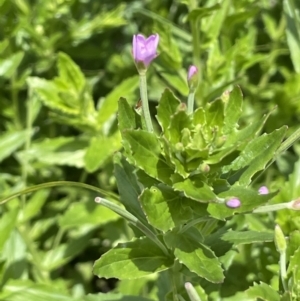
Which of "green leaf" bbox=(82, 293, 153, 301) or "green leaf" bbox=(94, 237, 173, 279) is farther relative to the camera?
"green leaf" bbox=(82, 293, 153, 301)

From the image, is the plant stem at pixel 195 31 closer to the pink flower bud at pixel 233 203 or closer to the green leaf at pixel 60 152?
the green leaf at pixel 60 152

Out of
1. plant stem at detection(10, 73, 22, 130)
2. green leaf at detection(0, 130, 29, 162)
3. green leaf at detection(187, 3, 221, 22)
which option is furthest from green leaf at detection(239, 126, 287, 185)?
plant stem at detection(10, 73, 22, 130)

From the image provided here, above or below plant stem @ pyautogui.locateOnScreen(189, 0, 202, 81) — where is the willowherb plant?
below

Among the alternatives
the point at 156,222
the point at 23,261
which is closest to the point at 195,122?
the point at 156,222

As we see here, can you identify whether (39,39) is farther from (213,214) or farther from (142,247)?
(213,214)

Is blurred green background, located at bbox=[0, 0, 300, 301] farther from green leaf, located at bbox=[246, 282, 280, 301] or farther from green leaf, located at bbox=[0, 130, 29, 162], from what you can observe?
green leaf, located at bbox=[246, 282, 280, 301]

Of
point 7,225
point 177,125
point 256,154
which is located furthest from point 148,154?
point 7,225

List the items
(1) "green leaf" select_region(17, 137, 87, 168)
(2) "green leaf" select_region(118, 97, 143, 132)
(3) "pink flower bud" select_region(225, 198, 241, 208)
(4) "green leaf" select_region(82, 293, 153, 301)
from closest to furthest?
(3) "pink flower bud" select_region(225, 198, 241, 208), (2) "green leaf" select_region(118, 97, 143, 132), (4) "green leaf" select_region(82, 293, 153, 301), (1) "green leaf" select_region(17, 137, 87, 168)
